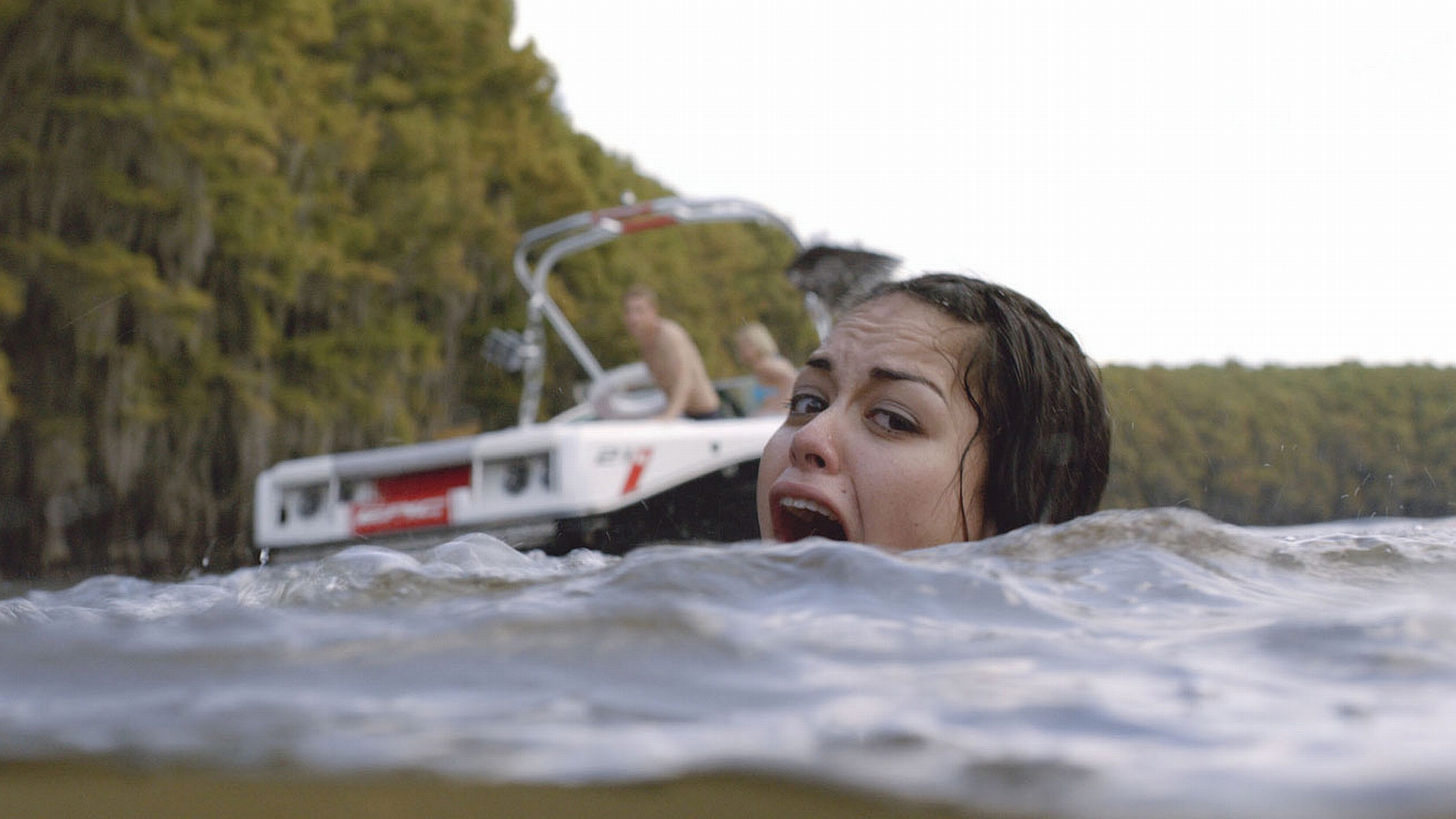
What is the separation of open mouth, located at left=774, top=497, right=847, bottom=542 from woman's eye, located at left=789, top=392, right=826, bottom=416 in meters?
0.18

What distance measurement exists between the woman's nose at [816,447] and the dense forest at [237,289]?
441 cm

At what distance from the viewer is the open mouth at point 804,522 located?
2.18 metres

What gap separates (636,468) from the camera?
18.9 ft

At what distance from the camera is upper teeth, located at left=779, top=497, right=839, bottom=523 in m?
2.17

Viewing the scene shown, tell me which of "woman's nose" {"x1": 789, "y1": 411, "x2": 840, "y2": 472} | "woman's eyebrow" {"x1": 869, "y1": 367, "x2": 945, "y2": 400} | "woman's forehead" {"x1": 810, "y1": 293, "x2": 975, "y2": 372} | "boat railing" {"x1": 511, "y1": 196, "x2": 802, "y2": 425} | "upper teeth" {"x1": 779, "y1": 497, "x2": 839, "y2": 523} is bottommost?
"upper teeth" {"x1": 779, "y1": 497, "x2": 839, "y2": 523}

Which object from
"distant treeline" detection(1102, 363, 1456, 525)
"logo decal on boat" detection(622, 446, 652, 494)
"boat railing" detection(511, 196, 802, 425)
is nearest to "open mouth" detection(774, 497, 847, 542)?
"distant treeline" detection(1102, 363, 1456, 525)

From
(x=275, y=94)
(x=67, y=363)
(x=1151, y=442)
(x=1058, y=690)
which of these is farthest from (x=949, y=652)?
(x=275, y=94)

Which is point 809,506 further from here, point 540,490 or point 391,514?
point 391,514

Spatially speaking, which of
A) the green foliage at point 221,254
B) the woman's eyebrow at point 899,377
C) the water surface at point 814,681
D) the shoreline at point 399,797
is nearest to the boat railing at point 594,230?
the green foliage at point 221,254

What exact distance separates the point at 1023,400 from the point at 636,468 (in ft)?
11.6

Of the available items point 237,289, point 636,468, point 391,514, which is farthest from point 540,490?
point 237,289

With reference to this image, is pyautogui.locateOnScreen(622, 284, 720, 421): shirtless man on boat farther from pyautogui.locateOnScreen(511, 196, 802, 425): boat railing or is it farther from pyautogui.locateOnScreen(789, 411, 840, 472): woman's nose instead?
pyautogui.locateOnScreen(789, 411, 840, 472): woman's nose

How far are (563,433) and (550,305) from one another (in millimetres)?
3220

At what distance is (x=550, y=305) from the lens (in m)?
8.82
